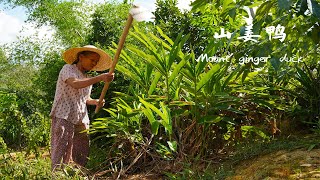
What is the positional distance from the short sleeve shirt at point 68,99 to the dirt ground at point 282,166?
114cm

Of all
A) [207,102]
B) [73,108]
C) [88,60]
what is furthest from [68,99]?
[207,102]

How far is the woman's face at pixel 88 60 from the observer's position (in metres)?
2.86

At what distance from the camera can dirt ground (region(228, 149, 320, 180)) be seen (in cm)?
190

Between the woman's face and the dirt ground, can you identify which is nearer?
the dirt ground

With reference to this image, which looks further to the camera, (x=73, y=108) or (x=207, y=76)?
(x=73, y=108)

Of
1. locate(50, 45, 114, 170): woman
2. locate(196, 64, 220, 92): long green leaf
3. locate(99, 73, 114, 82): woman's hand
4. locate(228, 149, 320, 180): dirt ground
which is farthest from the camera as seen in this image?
locate(50, 45, 114, 170): woman

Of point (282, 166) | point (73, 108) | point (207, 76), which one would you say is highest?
point (207, 76)

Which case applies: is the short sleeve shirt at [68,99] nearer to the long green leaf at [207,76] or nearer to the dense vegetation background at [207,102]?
the dense vegetation background at [207,102]

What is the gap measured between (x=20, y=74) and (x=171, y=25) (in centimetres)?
1267

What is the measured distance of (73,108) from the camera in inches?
109

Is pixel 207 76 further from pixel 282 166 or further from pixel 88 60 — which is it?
pixel 88 60

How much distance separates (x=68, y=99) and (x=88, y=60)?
30 cm

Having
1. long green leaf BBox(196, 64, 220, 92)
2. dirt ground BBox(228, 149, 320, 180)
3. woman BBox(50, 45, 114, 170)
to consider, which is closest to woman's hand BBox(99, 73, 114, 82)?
woman BBox(50, 45, 114, 170)

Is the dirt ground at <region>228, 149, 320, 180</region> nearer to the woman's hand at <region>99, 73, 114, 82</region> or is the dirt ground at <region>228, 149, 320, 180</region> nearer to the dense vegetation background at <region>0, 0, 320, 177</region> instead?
the dense vegetation background at <region>0, 0, 320, 177</region>
